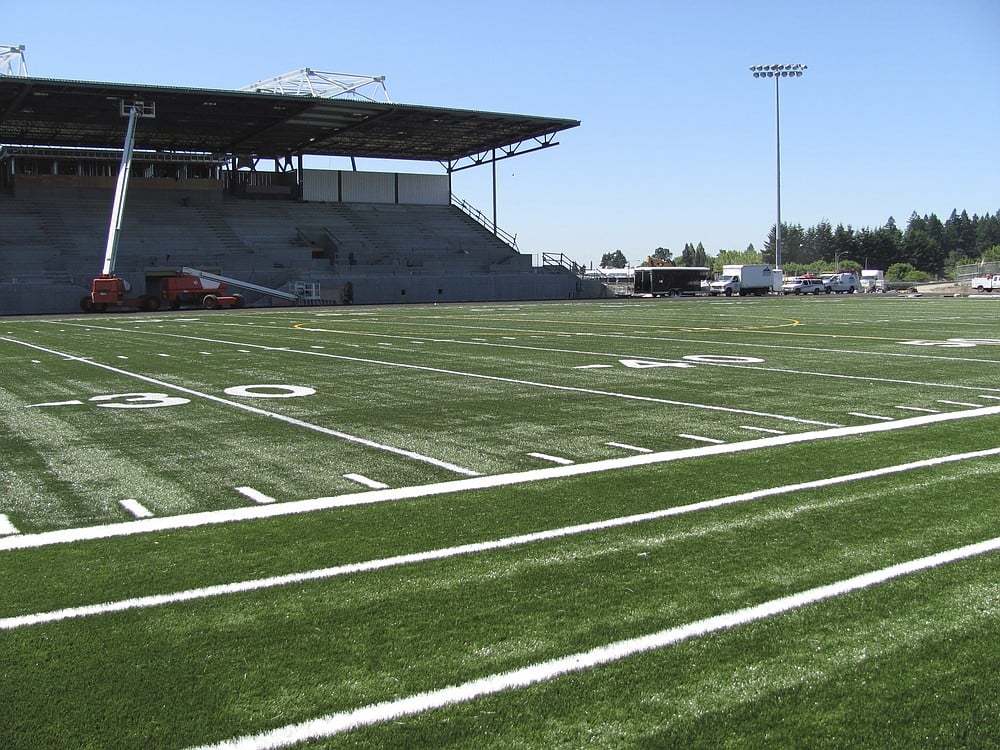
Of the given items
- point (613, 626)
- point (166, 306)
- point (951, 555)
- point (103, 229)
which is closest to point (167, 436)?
point (613, 626)

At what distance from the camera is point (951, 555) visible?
4.81m

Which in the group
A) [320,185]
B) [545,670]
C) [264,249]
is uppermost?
[320,185]

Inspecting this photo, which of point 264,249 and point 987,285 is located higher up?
point 264,249

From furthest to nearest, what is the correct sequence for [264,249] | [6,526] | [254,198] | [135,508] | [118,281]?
[254,198]
[264,249]
[118,281]
[135,508]
[6,526]

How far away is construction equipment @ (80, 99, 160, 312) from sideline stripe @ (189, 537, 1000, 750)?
4324 cm

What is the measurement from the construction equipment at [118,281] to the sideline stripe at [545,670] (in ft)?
142

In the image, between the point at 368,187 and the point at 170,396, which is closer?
the point at 170,396

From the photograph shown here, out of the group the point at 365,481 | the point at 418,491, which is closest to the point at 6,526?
the point at 365,481

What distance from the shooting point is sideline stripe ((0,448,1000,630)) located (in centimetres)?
416

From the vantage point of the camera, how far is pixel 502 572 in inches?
182

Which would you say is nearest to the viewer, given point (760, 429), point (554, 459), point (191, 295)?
point (554, 459)

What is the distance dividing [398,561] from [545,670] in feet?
4.83

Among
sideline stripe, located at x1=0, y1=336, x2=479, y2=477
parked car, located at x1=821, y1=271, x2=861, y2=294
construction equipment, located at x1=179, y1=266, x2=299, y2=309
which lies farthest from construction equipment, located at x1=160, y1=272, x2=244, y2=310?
parked car, located at x1=821, y1=271, x2=861, y2=294

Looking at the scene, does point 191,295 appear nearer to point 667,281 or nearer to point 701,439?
point 667,281
